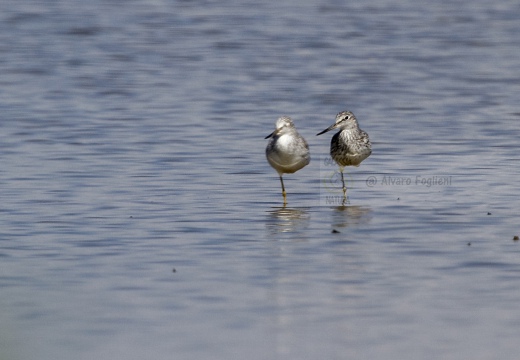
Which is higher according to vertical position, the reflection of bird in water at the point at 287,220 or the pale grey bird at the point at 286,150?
the pale grey bird at the point at 286,150

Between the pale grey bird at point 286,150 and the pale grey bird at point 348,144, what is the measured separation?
2.29 feet

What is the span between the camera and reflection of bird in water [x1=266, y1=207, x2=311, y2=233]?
1112cm

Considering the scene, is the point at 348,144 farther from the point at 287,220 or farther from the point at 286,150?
the point at 287,220

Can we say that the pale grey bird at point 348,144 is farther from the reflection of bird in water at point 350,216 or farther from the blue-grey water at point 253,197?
the reflection of bird in water at point 350,216

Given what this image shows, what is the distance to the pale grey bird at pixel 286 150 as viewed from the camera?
13.1 m

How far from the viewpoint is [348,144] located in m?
13.9

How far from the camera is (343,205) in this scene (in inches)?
488

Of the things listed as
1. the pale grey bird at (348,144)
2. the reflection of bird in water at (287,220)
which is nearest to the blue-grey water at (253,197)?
the reflection of bird in water at (287,220)

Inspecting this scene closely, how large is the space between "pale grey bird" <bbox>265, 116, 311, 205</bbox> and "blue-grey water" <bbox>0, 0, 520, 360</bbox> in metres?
0.33

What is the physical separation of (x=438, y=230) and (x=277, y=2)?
22.4 m

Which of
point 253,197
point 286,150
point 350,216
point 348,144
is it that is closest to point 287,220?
point 350,216

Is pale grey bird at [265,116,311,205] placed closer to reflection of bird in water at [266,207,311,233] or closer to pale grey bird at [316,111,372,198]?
pale grey bird at [316,111,372,198]

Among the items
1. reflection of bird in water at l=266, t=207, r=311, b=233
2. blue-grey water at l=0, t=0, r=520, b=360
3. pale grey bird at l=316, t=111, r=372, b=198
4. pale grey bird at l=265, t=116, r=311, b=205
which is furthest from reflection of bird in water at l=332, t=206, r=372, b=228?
pale grey bird at l=316, t=111, r=372, b=198

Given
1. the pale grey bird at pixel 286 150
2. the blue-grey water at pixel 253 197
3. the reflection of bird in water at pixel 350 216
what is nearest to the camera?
the blue-grey water at pixel 253 197
